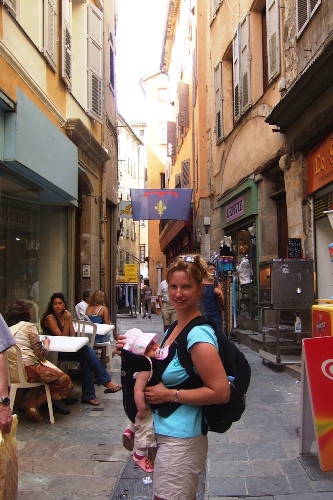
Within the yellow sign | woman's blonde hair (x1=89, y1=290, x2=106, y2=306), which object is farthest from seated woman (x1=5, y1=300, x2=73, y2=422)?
the yellow sign

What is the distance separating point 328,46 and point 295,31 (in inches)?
92.8

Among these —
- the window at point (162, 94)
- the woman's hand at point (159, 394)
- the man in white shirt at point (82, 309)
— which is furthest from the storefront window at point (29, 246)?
the window at point (162, 94)

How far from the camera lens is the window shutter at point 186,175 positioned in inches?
748

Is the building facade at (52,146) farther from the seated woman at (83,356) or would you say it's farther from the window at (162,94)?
the window at (162,94)

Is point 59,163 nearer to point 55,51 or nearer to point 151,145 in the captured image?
point 55,51

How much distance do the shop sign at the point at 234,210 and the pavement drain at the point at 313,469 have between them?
7.73 m

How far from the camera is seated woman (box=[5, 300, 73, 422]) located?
5.09 metres

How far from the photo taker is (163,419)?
224 centimetres

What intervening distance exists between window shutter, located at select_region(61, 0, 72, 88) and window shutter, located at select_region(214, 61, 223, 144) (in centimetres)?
482

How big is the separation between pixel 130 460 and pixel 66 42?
7549 millimetres

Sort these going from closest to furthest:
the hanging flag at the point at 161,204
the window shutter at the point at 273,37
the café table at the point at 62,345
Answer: the café table at the point at 62,345
the window shutter at the point at 273,37
the hanging flag at the point at 161,204

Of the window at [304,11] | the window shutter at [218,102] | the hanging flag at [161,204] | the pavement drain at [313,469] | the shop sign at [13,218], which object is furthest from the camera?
the hanging flag at [161,204]

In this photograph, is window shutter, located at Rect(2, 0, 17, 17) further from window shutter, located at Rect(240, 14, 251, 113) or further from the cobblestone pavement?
window shutter, located at Rect(240, 14, 251, 113)

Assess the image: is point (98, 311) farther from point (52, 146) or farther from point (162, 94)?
point (162, 94)
